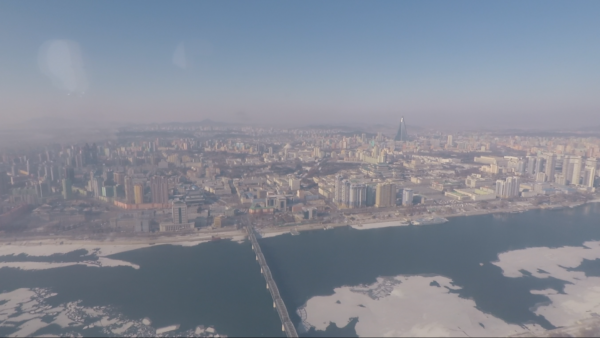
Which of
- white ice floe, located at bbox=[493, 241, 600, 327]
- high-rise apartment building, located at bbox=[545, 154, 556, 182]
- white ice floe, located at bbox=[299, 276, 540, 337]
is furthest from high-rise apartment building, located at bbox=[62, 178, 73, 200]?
high-rise apartment building, located at bbox=[545, 154, 556, 182]

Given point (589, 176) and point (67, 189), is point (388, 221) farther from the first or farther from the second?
point (67, 189)

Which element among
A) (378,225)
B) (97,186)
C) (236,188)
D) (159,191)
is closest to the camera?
(378,225)

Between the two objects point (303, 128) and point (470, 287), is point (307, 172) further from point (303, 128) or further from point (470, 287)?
point (303, 128)

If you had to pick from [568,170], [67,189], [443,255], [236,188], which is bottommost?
[443,255]

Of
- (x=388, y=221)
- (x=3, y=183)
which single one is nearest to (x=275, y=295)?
(x=388, y=221)

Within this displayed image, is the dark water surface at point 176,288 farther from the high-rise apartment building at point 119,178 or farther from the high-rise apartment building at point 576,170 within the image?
the high-rise apartment building at point 576,170

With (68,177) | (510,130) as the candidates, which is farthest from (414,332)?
(510,130)

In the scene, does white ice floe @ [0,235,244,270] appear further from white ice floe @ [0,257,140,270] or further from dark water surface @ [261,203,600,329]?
dark water surface @ [261,203,600,329]
